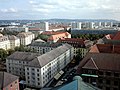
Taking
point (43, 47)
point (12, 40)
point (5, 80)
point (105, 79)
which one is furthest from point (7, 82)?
point (12, 40)

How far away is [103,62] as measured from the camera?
3922cm

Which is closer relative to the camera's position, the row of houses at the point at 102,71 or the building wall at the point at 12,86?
the building wall at the point at 12,86

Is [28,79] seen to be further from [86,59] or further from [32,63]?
[86,59]

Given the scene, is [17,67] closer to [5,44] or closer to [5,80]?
[5,80]

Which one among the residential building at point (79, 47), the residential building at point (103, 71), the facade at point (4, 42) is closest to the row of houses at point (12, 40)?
the facade at point (4, 42)

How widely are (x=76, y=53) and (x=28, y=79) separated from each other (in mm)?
31958

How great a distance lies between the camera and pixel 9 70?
5709 centimetres

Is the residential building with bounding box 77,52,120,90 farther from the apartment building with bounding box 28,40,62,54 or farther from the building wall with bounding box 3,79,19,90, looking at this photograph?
the apartment building with bounding box 28,40,62,54

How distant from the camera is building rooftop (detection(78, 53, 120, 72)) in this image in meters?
38.0

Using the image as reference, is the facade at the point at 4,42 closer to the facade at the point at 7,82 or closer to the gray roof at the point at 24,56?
→ the gray roof at the point at 24,56

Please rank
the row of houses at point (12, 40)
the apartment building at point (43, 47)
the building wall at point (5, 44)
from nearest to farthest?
the apartment building at point (43, 47)
the building wall at point (5, 44)
the row of houses at point (12, 40)

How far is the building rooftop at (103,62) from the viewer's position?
38000 mm

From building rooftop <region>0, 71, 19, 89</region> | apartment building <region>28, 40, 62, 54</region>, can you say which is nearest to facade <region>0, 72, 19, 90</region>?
building rooftop <region>0, 71, 19, 89</region>

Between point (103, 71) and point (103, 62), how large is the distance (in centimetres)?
217
